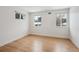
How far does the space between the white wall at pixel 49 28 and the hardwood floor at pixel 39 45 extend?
8 centimetres

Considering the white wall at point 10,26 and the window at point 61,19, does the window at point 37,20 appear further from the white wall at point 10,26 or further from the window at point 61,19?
the window at point 61,19

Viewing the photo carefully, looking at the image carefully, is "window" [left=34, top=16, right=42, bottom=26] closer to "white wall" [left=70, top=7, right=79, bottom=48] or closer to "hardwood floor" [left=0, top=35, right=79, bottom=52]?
"hardwood floor" [left=0, top=35, right=79, bottom=52]

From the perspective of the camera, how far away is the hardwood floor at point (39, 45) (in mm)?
1171

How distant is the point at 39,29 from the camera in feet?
4.37

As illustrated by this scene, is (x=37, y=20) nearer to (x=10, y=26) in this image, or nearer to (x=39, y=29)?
(x=39, y=29)

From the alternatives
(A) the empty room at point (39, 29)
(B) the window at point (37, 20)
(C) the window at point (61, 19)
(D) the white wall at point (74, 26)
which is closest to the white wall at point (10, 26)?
(A) the empty room at point (39, 29)

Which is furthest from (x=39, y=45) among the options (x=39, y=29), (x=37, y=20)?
(x=37, y=20)

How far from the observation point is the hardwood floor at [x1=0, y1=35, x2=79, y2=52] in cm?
117

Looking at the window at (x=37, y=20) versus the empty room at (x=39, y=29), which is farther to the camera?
the window at (x=37, y=20)

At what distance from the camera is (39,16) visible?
1.29 metres

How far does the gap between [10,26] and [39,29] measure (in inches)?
18.4

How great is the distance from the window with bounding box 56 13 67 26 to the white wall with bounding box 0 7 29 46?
51 cm

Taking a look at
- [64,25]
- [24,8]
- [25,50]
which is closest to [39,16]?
[24,8]
